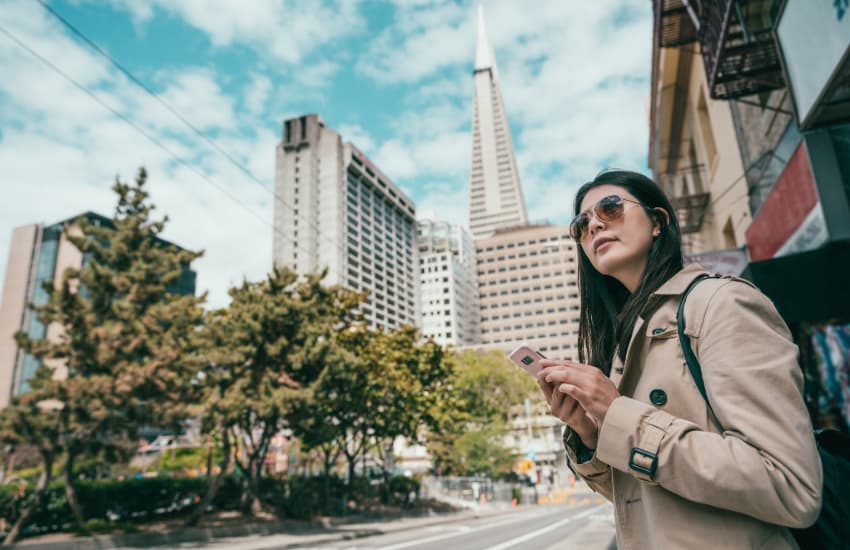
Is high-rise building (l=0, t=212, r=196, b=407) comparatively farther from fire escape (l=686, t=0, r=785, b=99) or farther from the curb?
fire escape (l=686, t=0, r=785, b=99)

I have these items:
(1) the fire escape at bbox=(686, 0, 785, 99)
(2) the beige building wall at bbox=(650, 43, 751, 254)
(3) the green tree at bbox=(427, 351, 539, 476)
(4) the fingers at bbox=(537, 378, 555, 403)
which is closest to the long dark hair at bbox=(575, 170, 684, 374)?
(4) the fingers at bbox=(537, 378, 555, 403)

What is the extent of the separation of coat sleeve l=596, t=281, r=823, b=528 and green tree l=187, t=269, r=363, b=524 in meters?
17.3

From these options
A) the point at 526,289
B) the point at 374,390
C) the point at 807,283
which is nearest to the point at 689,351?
the point at 807,283

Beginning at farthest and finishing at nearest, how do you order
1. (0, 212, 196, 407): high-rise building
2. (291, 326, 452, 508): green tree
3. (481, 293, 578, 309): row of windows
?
(481, 293, 578, 309): row of windows → (0, 212, 196, 407): high-rise building → (291, 326, 452, 508): green tree

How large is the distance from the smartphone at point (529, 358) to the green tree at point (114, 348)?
15.6m

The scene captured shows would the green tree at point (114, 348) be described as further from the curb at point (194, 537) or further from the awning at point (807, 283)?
the awning at point (807, 283)

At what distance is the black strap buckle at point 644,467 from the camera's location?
47.4 inches

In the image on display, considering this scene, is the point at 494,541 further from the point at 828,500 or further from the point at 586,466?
the point at 828,500

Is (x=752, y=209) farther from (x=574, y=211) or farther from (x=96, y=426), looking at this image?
(x=96, y=426)

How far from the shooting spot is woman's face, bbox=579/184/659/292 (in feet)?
5.56

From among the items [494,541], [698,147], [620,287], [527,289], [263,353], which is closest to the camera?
[620,287]

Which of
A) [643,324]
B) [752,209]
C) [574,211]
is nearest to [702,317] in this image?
[643,324]

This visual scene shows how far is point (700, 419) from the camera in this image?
128 centimetres

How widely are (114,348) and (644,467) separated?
16.5m
